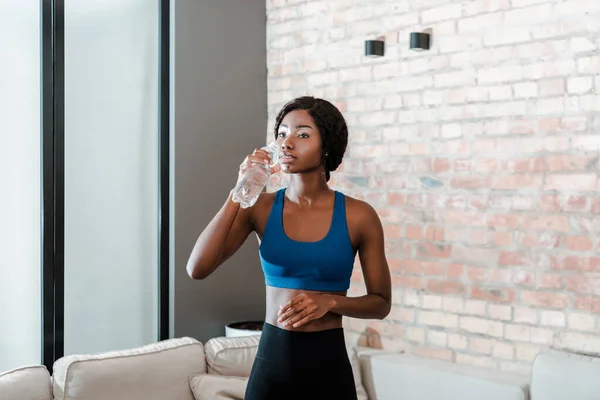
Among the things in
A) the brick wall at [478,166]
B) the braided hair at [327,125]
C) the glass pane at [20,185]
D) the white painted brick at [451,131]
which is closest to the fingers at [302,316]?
the braided hair at [327,125]

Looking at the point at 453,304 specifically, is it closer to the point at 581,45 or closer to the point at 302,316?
the point at 581,45

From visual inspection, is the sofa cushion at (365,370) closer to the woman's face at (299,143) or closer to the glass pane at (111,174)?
the glass pane at (111,174)

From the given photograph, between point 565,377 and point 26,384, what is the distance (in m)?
1.73

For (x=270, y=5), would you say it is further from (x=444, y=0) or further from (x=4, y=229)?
(x=4, y=229)

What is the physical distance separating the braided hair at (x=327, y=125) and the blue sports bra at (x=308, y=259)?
0.50ft

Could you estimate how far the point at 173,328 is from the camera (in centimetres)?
358

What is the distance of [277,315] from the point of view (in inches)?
71.3

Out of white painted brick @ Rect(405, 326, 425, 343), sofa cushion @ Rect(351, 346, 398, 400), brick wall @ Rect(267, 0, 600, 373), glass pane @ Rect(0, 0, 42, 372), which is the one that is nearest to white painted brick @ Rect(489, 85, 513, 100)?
brick wall @ Rect(267, 0, 600, 373)

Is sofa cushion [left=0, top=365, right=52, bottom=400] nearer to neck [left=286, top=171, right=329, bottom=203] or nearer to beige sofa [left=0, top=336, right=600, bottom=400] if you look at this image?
beige sofa [left=0, top=336, right=600, bottom=400]

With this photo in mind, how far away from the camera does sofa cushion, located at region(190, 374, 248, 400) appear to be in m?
2.91

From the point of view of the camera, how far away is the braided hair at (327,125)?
1.87m

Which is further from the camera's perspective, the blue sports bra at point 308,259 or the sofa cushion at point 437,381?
the sofa cushion at point 437,381

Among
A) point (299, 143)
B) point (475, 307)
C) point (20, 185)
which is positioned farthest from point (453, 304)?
point (20, 185)

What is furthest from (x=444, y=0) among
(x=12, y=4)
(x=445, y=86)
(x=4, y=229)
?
(x=4, y=229)
